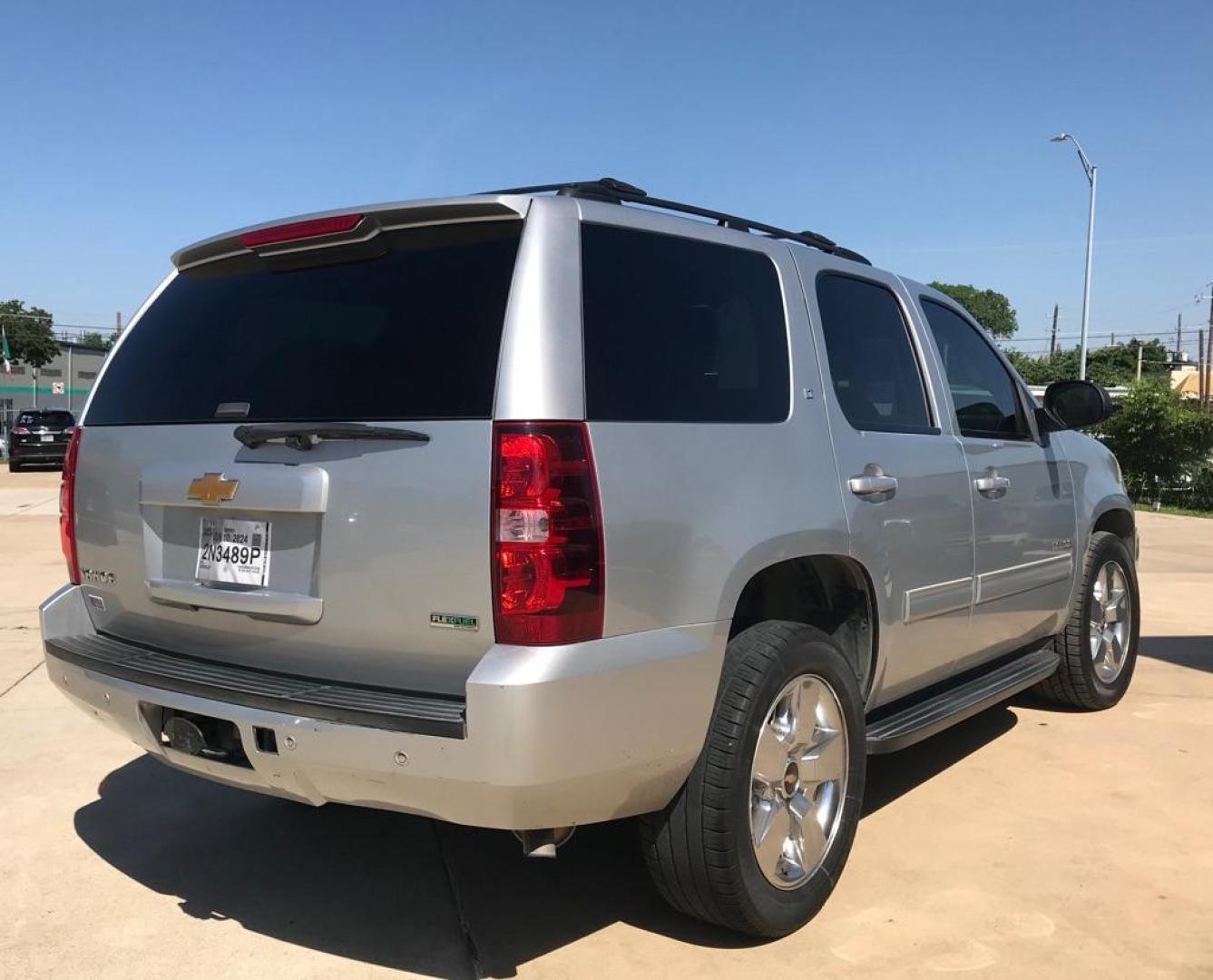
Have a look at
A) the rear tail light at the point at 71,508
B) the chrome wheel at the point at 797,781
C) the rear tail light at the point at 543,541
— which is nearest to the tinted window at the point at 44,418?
the rear tail light at the point at 71,508

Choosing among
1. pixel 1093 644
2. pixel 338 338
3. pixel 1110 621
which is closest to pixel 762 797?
pixel 338 338

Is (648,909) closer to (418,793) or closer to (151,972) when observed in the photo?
(418,793)

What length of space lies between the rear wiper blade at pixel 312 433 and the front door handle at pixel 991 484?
232cm

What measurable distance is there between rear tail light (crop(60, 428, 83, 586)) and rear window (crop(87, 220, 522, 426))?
4.4 inches

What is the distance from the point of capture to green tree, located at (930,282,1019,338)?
109188mm

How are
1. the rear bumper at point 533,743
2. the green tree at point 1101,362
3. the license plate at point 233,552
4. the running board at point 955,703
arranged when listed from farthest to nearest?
the green tree at point 1101,362 < the running board at point 955,703 < the license plate at point 233,552 < the rear bumper at point 533,743

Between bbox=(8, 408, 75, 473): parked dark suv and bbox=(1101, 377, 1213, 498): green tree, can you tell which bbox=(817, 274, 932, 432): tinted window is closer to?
bbox=(1101, 377, 1213, 498): green tree

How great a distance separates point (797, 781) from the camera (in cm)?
310

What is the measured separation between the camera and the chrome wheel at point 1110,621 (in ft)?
17.5

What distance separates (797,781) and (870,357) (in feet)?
4.89

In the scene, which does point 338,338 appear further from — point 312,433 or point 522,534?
point 522,534

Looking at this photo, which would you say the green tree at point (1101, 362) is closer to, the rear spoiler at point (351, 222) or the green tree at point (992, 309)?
the green tree at point (992, 309)

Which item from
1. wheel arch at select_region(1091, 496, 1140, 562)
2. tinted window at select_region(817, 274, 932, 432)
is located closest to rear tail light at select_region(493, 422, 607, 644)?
tinted window at select_region(817, 274, 932, 432)

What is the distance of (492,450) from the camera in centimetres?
245
